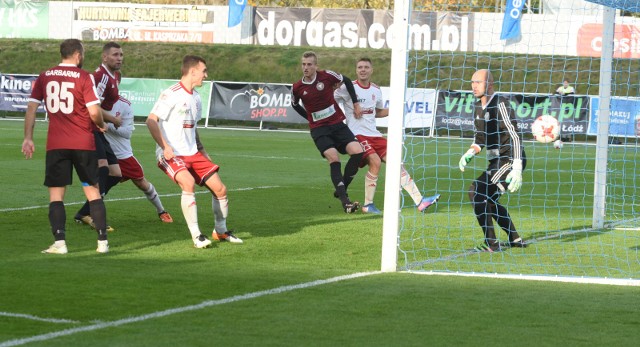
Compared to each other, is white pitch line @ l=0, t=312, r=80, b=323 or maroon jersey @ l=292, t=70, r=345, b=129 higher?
maroon jersey @ l=292, t=70, r=345, b=129

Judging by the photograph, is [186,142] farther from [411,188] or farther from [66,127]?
[411,188]

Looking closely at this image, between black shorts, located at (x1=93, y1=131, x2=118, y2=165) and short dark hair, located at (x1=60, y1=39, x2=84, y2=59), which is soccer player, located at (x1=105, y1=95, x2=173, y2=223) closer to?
black shorts, located at (x1=93, y1=131, x2=118, y2=165)

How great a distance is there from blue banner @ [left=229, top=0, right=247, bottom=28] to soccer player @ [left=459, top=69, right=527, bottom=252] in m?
33.6

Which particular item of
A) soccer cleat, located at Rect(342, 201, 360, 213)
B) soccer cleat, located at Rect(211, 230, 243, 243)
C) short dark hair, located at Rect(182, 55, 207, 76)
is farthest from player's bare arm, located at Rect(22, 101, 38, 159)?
soccer cleat, located at Rect(342, 201, 360, 213)

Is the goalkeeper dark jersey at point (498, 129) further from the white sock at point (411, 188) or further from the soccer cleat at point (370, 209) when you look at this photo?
the soccer cleat at point (370, 209)

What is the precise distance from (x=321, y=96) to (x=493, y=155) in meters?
4.12

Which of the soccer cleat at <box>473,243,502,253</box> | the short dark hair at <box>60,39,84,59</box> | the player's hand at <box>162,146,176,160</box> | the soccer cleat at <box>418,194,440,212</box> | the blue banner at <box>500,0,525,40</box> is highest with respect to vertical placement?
the blue banner at <box>500,0,525,40</box>

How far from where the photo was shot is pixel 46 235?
10.7 m

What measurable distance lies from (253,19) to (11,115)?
39.3ft

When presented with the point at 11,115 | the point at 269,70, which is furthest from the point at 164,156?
the point at 269,70

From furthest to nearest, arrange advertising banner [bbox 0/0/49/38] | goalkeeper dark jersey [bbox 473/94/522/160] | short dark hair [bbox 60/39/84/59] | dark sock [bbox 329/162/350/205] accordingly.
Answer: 1. advertising banner [bbox 0/0/49/38]
2. dark sock [bbox 329/162/350/205]
3. goalkeeper dark jersey [bbox 473/94/522/160]
4. short dark hair [bbox 60/39/84/59]

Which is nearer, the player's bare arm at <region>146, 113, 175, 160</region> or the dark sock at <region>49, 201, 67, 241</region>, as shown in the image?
the dark sock at <region>49, 201, 67, 241</region>

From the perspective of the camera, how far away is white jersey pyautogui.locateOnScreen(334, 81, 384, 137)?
1477cm

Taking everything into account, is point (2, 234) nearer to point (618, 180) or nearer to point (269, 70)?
point (618, 180)
